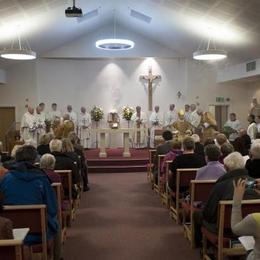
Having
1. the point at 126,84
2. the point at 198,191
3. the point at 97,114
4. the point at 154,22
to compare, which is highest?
the point at 154,22

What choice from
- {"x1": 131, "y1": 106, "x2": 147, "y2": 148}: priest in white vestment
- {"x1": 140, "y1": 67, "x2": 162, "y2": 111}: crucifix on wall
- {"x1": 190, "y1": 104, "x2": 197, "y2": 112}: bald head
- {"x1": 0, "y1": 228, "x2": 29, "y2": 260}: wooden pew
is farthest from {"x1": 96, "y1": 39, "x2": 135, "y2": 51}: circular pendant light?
{"x1": 0, "y1": 228, "x2": 29, "y2": 260}: wooden pew

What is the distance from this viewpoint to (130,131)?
11281 mm

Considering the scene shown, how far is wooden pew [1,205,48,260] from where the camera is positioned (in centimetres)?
301

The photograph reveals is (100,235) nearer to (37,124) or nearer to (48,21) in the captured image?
(48,21)

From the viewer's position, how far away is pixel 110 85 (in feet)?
44.6

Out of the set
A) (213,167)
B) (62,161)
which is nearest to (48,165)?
(62,161)

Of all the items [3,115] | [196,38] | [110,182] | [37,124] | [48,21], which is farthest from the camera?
[3,115]

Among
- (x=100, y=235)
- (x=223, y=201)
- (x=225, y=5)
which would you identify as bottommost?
(x=100, y=235)

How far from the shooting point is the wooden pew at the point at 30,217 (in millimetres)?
3014

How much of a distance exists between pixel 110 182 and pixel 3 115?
652cm

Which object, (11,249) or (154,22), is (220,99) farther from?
(11,249)

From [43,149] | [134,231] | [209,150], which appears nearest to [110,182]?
[43,149]

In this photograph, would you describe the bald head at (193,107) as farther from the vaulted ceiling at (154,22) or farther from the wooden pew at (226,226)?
the wooden pew at (226,226)

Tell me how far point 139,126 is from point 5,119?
4.62 metres
